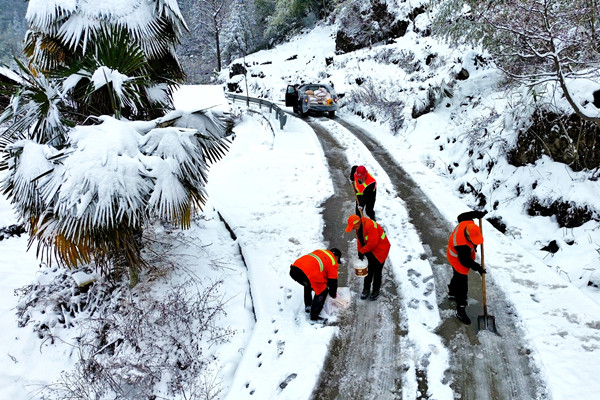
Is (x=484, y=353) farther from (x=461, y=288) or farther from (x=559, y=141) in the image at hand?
(x=559, y=141)

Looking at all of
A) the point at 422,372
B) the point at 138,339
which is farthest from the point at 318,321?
the point at 138,339

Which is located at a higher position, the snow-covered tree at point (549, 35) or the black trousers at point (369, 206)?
the snow-covered tree at point (549, 35)

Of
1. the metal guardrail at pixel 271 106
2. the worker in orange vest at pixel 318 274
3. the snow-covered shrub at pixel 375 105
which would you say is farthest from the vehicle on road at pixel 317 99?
the worker in orange vest at pixel 318 274

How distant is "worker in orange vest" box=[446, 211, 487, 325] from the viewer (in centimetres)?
472

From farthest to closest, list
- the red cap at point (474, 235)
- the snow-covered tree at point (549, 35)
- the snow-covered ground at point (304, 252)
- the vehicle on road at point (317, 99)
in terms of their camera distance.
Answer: the vehicle on road at point (317, 99) → the snow-covered tree at point (549, 35) → the red cap at point (474, 235) → the snow-covered ground at point (304, 252)

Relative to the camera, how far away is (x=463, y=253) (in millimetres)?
4801

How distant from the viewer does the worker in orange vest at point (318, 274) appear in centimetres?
495

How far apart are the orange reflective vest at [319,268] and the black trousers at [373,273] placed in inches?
24.9

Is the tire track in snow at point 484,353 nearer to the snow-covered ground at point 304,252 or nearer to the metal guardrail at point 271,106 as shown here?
the snow-covered ground at point 304,252

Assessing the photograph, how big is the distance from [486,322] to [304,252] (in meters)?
3.30

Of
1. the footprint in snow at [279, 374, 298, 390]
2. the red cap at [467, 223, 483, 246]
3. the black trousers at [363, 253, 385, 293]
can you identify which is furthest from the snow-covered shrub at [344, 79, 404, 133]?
the footprint in snow at [279, 374, 298, 390]

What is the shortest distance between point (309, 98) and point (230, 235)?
1216 centimetres

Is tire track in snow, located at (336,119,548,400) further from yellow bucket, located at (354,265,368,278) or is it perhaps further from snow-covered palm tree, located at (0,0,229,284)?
snow-covered palm tree, located at (0,0,229,284)

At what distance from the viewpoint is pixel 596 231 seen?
6.04 metres
